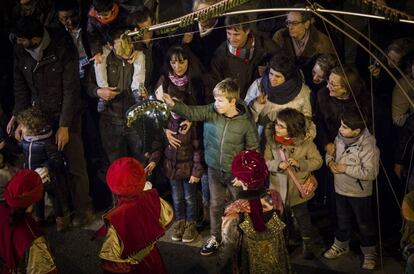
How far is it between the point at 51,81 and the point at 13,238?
201cm

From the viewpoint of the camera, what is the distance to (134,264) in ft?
13.8

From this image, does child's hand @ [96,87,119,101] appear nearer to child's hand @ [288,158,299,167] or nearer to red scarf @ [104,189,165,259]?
red scarf @ [104,189,165,259]

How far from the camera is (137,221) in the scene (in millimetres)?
4184

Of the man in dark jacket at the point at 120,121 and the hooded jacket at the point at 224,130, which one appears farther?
the man in dark jacket at the point at 120,121

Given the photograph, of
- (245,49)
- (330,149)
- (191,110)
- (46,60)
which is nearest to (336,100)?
(330,149)

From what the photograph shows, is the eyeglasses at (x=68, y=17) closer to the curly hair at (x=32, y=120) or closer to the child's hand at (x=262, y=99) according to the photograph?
the curly hair at (x=32, y=120)

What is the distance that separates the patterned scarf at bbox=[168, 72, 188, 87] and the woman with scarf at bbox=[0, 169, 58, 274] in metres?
1.72

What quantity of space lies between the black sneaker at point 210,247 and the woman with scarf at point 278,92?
123cm

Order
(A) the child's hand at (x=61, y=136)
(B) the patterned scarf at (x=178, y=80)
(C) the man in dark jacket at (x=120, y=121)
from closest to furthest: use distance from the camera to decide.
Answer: (B) the patterned scarf at (x=178, y=80), (C) the man in dark jacket at (x=120, y=121), (A) the child's hand at (x=61, y=136)

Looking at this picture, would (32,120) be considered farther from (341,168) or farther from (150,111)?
(341,168)

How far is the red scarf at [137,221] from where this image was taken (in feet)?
13.5

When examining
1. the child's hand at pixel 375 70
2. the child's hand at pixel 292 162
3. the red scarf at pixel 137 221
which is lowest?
the red scarf at pixel 137 221

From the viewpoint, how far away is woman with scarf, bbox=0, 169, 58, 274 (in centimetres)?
429

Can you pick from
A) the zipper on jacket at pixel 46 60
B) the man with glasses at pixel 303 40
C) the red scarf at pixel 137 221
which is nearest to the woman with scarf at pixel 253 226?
the red scarf at pixel 137 221
